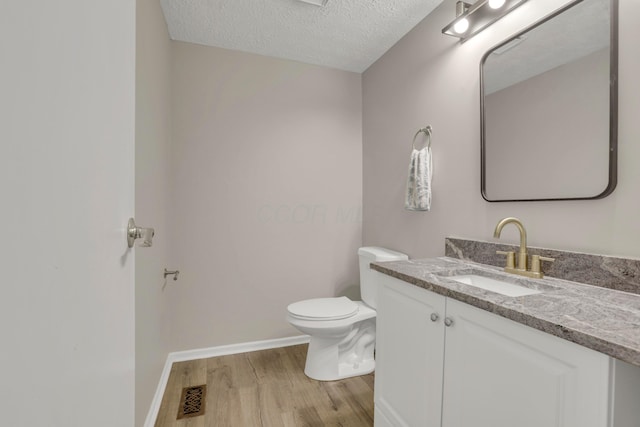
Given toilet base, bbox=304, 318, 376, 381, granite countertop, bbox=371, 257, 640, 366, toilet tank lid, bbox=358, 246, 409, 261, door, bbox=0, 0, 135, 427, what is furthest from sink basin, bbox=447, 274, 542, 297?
door, bbox=0, 0, 135, 427

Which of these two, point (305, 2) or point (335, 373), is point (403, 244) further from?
point (305, 2)

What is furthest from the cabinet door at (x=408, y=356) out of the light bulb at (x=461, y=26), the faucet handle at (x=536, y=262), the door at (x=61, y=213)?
the light bulb at (x=461, y=26)

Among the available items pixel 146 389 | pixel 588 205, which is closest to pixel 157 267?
pixel 146 389

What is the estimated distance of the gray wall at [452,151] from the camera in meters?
1.01

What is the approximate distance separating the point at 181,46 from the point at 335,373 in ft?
8.46

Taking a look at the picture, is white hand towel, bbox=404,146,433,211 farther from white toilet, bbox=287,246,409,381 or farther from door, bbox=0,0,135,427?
door, bbox=0,0,135,427

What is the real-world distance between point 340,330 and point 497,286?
98 cm

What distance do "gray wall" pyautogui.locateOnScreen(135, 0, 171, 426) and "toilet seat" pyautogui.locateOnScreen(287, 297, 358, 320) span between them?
2.66ft

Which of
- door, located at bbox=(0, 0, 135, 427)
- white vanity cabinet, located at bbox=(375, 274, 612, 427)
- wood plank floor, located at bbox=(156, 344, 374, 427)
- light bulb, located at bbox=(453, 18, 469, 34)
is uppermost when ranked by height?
light bulb, located at bbox=(453, 18, 469, 34)

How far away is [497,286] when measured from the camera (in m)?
1.26

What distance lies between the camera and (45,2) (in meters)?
0.33

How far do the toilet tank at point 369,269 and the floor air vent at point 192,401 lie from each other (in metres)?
1.23

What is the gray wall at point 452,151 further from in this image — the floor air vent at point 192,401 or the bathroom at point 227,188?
the floor air vent at point 192,401

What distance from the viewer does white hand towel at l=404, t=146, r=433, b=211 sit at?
1.82m
